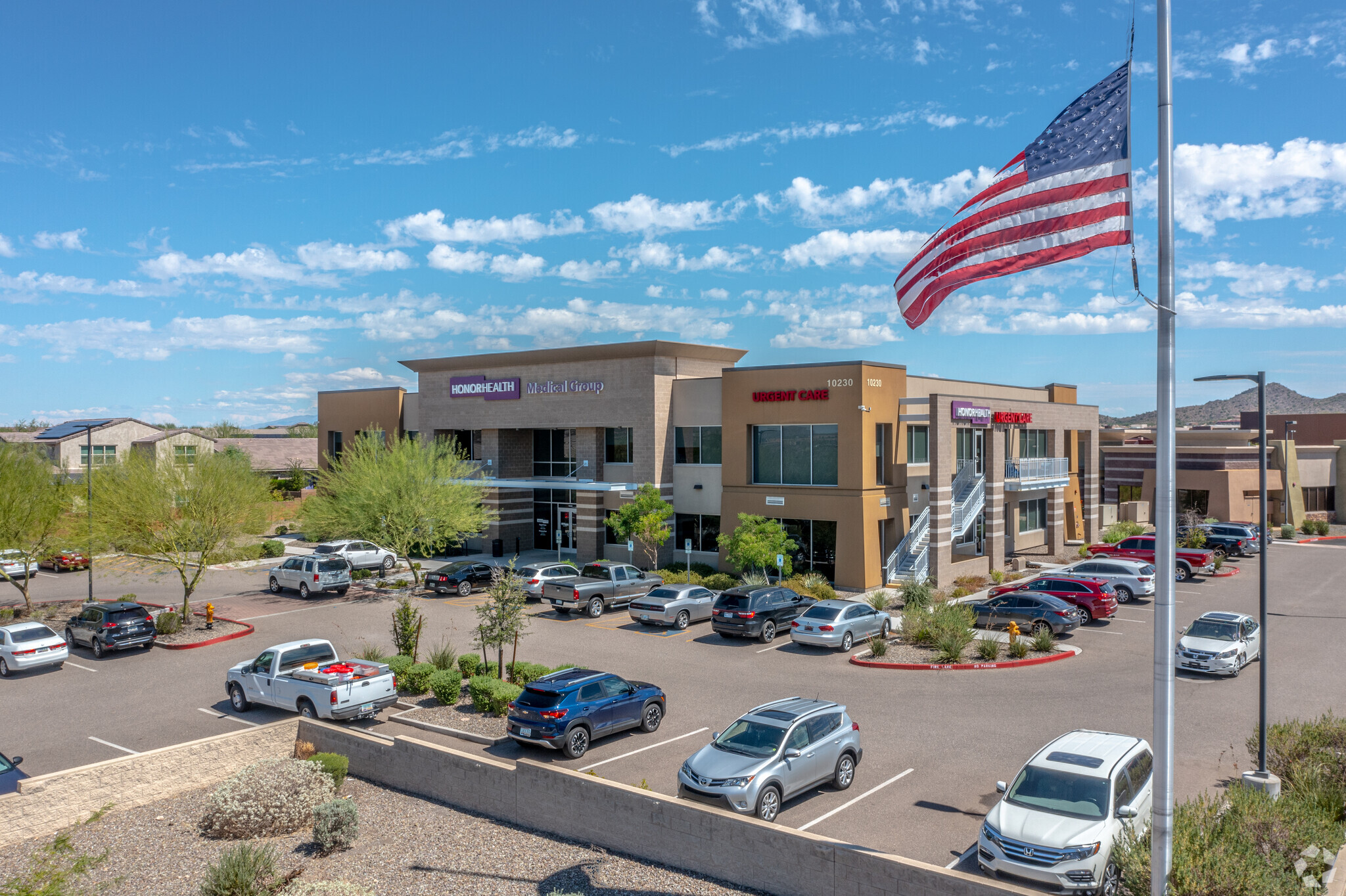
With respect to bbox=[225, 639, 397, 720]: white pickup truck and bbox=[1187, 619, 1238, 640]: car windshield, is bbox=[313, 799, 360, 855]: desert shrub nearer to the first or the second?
bbox=[225, 639, 397, 720]: white pickup truck

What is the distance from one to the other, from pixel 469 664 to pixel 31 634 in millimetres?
13414

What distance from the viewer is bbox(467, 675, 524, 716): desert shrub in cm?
1986

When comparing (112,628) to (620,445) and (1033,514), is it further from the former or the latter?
(1033,514)

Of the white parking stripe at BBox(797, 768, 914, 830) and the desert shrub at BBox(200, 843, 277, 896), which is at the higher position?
the white parking stripe at BBox(797, 768, 914, 830)

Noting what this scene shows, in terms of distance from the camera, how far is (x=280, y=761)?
Answer: 16.4m

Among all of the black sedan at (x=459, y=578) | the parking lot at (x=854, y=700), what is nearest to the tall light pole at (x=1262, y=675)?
the parking lot at (x=854, y=700)

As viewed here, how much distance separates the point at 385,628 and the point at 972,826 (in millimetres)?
21915

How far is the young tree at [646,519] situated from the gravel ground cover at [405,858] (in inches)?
820

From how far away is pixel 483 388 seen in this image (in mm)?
46625

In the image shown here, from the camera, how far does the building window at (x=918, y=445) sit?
3759 cm

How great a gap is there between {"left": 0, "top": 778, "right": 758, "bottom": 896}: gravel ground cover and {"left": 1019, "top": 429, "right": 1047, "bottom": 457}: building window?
122 ft

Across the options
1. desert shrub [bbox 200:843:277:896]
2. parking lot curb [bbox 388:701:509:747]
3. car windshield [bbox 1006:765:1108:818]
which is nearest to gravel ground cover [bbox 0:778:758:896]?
desert shrub [bbox 200:843:277:896]

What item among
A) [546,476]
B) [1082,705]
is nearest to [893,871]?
[1082,705]

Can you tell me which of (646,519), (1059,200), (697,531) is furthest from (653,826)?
(697,531)
